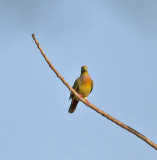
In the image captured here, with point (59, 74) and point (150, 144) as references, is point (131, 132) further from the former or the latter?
point (59, 74)

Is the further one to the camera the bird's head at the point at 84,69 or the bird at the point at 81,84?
the bird at the point at 81,84

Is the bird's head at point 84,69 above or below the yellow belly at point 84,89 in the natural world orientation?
above

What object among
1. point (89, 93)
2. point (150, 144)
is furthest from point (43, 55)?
point (89, 93)

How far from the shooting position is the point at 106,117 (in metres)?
5.60

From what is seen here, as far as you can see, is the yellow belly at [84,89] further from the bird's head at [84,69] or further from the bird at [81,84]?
the bird's head at [84,69]

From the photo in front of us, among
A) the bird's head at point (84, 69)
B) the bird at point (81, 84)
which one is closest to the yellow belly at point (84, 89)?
the bird at point (81, 84)

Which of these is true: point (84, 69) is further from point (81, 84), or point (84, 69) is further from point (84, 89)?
point (84, 89)

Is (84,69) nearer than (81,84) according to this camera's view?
Yes

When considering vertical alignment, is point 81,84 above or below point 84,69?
below

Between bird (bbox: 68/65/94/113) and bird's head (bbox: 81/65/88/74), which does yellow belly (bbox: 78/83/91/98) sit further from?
bird's head (bbox: 81/65/88/74)

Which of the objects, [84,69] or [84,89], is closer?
[84,69]

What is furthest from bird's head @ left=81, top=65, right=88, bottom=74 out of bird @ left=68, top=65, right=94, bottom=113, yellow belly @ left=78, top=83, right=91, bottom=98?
yellow belly @ left=78, top=83, right=91, bottom=98

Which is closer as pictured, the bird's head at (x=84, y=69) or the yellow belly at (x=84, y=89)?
the bird's head at (x=84, y=69)

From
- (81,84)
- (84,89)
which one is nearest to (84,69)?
(81,84)
